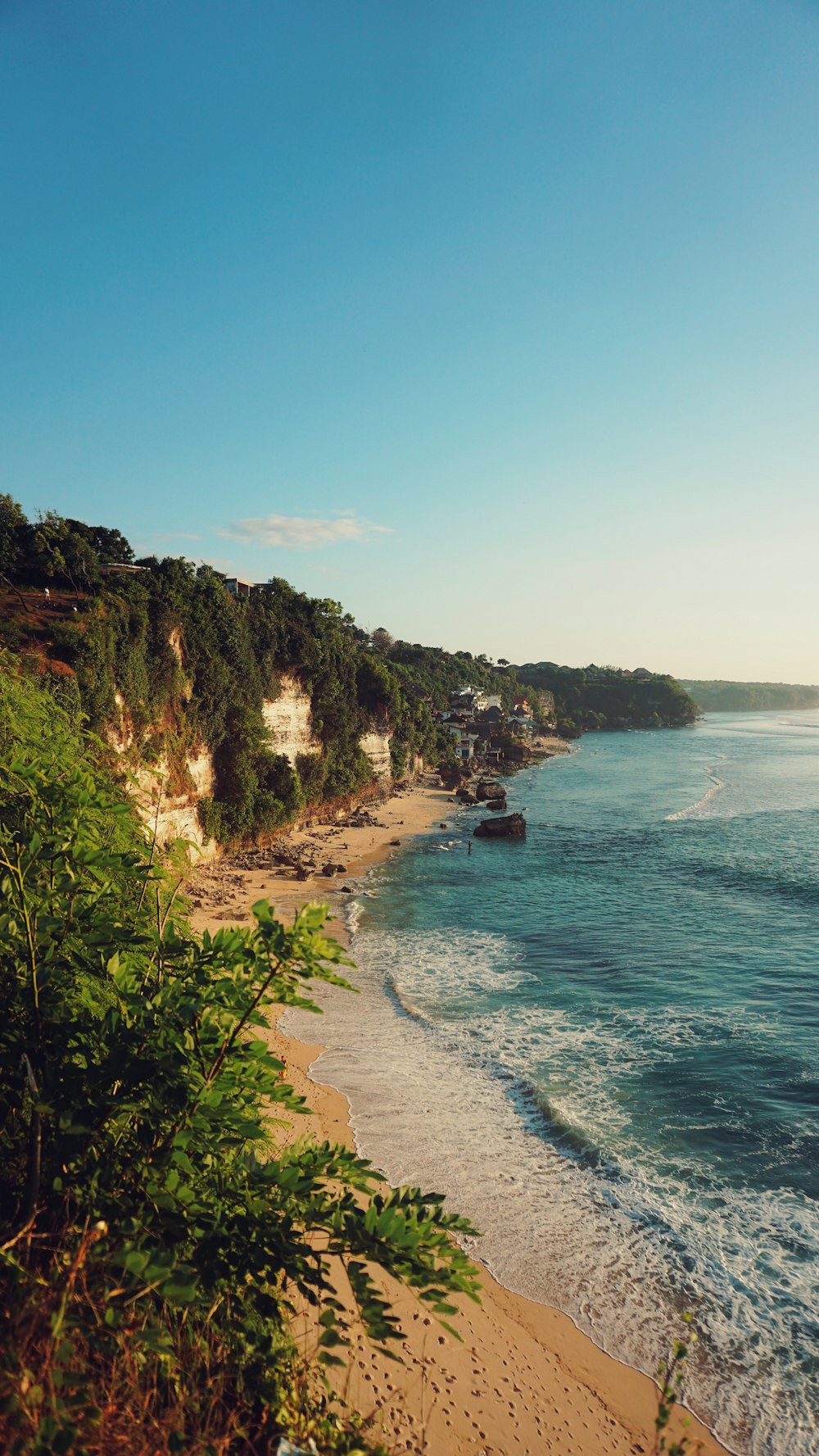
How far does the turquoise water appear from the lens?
1230 centimetres

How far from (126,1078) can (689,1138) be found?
17234 millimetres

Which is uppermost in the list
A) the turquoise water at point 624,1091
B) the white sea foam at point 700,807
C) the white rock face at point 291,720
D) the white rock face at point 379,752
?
the white rock face at point 291,720

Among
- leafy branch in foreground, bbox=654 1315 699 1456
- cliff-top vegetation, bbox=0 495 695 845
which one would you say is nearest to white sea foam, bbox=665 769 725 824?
cliff-top vegetation, bbox=0 495 695 845

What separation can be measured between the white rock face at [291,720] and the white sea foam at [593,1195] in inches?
1110

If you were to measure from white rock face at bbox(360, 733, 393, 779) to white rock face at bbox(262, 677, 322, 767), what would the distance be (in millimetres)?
11408

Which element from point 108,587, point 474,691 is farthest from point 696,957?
point 474,691

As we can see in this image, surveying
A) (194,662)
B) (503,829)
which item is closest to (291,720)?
(194,662)

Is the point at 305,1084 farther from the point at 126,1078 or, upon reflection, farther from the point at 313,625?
the point at 313,625

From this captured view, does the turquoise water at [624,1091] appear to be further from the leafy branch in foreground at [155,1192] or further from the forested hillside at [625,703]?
the forested hillside at [625,703]

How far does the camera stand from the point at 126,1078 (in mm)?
4551

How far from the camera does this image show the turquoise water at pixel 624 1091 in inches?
484

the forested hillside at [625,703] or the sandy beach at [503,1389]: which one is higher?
the forested hillside at [625,703]

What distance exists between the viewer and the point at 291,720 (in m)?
52.2

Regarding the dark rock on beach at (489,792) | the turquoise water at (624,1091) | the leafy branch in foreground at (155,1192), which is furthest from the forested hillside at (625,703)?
the leafy branch in foreground at (155,1192)
